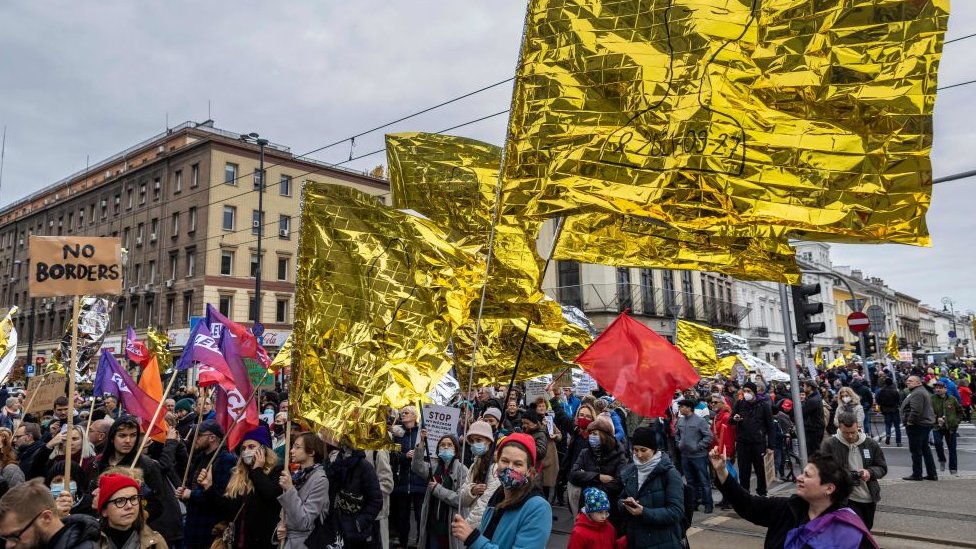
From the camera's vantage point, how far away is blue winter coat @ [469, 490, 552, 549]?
3.67 meters

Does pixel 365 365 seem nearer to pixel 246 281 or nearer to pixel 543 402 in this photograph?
pixel 543 402

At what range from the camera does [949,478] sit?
1177cm

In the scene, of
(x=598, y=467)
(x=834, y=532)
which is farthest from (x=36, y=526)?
(x=598, y=467)

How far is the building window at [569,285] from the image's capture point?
119 ft

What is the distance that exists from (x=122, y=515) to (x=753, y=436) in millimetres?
9566

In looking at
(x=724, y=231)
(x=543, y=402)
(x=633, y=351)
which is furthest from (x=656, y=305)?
(x=724, y=231)

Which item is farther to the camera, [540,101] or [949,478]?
[949,478]

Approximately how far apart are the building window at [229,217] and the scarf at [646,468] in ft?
136

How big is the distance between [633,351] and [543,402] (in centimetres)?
337

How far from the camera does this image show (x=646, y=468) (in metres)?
5.19

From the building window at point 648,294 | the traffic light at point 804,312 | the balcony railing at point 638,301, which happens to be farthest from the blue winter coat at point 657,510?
the building window at point 648,294

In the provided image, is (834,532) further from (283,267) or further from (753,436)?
(283,267)

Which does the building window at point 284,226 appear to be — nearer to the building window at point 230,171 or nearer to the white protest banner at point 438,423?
the building window at point 230,171

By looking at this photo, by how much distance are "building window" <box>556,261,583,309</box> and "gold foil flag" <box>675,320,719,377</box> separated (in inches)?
789
